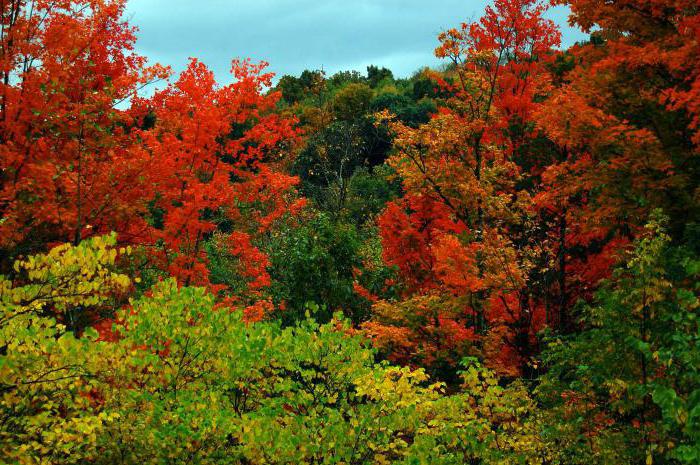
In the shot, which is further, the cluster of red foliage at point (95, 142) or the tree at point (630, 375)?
the cluster of red foliage at point (95, 142)

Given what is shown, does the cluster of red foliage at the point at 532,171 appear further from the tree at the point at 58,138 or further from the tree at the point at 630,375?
the tree at the point at 58,138

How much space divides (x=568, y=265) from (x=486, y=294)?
3.08 metres

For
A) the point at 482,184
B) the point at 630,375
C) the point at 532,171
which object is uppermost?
the point at 532,171

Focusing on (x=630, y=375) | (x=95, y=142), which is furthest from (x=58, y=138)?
(x=630, y=375)

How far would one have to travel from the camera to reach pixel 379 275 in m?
20.9

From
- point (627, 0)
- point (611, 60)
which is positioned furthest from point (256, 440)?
point (627, 0)

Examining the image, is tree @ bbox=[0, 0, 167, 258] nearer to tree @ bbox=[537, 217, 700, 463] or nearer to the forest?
the forest

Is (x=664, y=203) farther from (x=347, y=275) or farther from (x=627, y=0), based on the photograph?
(x=347, y=275)

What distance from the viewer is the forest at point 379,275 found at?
7.50 m

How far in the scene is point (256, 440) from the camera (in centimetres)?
736

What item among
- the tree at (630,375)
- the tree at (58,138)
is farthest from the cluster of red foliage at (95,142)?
the tree at (630,375)

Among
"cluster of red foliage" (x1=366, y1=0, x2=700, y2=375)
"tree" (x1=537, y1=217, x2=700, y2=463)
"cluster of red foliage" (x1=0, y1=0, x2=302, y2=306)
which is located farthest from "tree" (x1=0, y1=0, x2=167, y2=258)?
"tree" (x1=537, y1=217, x2=700, y2=463)

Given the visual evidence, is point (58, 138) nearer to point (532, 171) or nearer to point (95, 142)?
point (95, 142)

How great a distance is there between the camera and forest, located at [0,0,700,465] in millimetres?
7500
